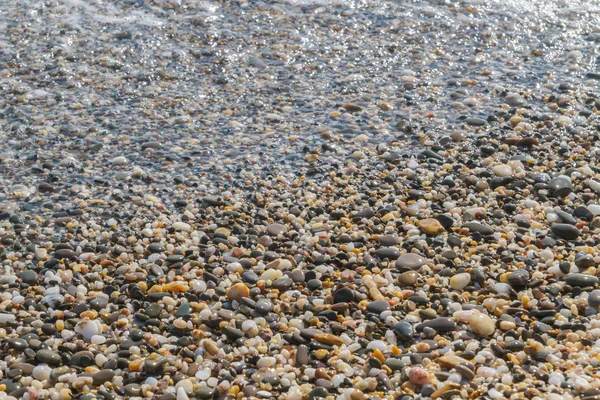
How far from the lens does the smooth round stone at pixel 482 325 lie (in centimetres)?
459

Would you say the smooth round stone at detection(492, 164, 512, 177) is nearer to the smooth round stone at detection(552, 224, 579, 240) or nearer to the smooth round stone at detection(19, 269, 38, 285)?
the smooth round stone at detection(552, 224, 579, 240)

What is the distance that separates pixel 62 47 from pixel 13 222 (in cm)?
362

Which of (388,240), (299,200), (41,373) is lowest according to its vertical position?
(41,373)

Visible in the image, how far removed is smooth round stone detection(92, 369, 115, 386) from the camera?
4340 millimetres

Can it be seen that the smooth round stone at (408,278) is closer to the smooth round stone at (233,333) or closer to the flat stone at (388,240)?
the flat stone at (388,240)

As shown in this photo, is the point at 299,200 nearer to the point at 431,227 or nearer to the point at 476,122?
the point at 431,227

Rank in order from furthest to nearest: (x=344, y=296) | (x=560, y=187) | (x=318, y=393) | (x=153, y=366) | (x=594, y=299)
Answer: (x=560, y=187) → (x=344, y=296) → (x=594, y=299) → (x=153, y=366) → (x=318, y=393)

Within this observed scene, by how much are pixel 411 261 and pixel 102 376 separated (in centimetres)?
233

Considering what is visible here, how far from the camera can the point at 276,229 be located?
574 centimetres

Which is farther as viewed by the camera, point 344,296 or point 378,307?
point 344,296

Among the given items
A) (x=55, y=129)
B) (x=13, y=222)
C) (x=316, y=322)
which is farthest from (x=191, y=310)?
(x=55, y=129)

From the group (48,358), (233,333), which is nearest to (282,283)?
(233,333)

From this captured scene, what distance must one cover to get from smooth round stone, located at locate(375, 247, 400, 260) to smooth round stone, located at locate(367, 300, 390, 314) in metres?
0.59

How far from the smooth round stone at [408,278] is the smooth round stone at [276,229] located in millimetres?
1090
